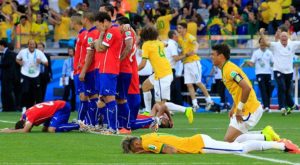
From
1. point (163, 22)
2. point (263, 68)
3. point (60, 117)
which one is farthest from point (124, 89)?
point (163, 22)

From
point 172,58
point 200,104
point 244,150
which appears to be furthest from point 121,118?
point 200,104

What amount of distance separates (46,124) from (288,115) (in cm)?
1115

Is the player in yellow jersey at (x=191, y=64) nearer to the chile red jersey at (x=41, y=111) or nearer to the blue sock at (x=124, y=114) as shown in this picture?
the blue sock at (x=124, y=114)

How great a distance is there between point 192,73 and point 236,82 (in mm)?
15073

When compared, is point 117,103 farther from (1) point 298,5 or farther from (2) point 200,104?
(1) point 298,5

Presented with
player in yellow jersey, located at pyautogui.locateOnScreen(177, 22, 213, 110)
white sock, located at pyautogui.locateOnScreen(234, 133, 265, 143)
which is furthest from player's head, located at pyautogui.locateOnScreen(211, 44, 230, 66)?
player in yellow jersey, located at pyautogui.locateOnScreen(177, 22, 213, 110)

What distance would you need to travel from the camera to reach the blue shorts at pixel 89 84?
62.8 ft

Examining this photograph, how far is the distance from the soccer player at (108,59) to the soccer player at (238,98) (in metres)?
3.43

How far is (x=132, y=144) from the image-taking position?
42.9 feet

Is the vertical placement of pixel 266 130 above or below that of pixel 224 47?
below

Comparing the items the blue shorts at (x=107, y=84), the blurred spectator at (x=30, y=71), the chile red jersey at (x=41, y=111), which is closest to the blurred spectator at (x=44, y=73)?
the blurred spectator at (x=30, y=71)

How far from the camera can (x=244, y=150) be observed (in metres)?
13.1

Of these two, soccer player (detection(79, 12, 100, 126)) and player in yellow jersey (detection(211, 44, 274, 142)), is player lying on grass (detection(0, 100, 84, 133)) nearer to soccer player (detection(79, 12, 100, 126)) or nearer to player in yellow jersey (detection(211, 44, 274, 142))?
soccer player (detection(79, 12, 100, 126))

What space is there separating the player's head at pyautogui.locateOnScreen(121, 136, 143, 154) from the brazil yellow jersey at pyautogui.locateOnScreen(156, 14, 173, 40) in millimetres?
20343
